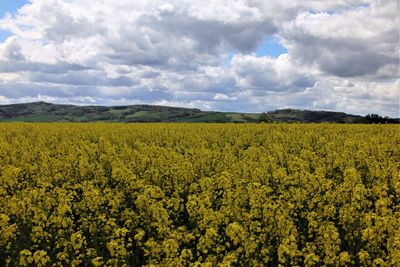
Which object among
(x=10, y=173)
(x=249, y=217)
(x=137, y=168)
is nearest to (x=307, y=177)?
(x=249, y=217)

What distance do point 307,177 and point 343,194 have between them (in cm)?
155

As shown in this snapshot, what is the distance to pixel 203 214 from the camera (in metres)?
9.88

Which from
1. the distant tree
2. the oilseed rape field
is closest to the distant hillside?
the distant tree

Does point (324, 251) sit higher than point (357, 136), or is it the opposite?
point (357, 136)

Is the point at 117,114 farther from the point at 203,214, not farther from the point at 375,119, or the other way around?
the point at 203,214

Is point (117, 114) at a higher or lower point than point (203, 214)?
higher

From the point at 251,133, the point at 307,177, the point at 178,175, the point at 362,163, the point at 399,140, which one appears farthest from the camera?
the point at 251,133

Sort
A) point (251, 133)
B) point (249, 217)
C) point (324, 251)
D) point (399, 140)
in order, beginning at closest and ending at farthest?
point (324, 251) → point (249, 217) → point (399, 140) → point (251, 133)

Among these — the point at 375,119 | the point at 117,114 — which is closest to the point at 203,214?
the point at 375,119

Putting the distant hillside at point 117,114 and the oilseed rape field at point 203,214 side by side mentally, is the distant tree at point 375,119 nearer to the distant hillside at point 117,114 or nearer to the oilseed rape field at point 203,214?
the oilseed rape field at point 203,214

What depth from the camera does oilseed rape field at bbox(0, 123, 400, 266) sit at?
8141mm

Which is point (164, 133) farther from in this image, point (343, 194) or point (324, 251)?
point (324, 251)

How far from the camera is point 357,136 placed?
1028 inches

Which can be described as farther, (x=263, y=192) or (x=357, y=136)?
(x=357, y=136)
